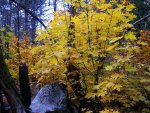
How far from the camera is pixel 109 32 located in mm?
6035

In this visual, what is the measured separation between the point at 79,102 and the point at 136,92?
1.88 meters

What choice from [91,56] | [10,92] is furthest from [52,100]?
[91,56]

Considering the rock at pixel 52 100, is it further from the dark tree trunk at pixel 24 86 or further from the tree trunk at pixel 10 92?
the dark tree trunk at pixel 24 86

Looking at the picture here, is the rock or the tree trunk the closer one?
the tree trunk

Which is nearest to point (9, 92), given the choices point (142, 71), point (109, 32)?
point (109, 32)

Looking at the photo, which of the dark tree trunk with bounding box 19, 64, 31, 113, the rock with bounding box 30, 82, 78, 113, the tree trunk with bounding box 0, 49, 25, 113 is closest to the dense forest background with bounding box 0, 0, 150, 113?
the tree trunk with bounding box 0, 49, 25, 113

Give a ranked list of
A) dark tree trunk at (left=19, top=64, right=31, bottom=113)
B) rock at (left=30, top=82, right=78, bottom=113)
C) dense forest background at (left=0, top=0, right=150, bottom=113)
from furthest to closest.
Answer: dark tree trunk at (left=19, top=64, right=31, bottom=113)
rock at (left=30, top=82, right=78, bottom=113)
dense forest background at (left=0, top=0, right=150, bottom=113)

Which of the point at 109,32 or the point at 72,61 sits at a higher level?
the point at 109,32

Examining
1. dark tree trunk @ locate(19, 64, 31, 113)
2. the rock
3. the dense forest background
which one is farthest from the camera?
dark tree trunk @ locate(19, 64, 31, 113)

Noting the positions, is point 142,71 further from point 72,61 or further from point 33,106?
point 33,106

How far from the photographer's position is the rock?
6.74 meters

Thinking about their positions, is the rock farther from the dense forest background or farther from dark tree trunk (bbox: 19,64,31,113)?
dark tree trunk (bbox: 19,64,31,113)

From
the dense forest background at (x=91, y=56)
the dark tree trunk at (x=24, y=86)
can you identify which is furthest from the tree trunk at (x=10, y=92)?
the dark tree trunk at (x=24, y=86)

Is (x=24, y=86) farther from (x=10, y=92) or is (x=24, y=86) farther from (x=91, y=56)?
(x=91, y=56)
